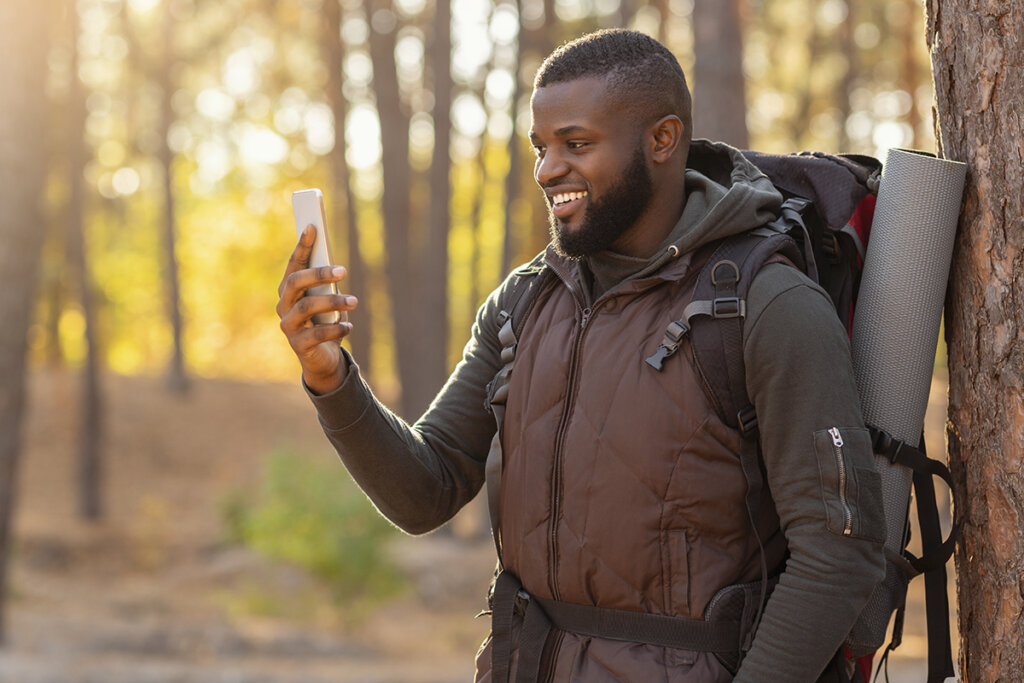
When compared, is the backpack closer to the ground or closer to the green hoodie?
the green hoodie

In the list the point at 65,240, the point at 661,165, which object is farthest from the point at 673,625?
the point at 65,240

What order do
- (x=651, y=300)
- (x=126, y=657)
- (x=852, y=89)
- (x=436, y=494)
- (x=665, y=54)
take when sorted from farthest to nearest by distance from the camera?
1. (x=852, y=89)
2. (x=126, y=657)
3. (x=436, y=494)
4. (x=665, y=54)
5. (x=651, y=300)

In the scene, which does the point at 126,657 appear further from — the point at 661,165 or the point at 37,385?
the point at 37,385

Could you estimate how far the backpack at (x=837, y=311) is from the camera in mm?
2213

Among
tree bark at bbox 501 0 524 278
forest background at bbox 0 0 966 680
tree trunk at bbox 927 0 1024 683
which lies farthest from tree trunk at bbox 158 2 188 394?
tree trunk at bbox 927 0 1024 683

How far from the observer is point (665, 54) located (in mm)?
2514

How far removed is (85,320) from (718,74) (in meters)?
12.5

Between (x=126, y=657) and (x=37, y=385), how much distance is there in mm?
14996

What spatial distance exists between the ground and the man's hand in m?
7.09

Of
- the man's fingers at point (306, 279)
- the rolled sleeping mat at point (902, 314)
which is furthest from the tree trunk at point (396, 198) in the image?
the rolled sleeping mat at point (902, 314)

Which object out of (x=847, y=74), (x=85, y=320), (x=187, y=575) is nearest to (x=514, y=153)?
(x=85, y=320)

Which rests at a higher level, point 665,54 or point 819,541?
point 665,54

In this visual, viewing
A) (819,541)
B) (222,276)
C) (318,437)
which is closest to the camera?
(819,541)

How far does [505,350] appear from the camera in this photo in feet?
8.42
